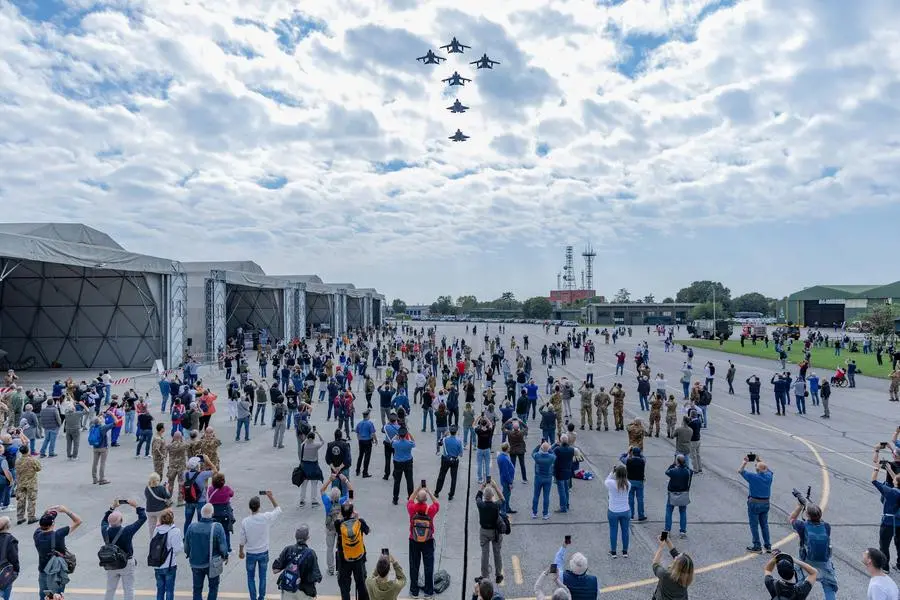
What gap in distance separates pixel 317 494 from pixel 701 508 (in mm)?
7237

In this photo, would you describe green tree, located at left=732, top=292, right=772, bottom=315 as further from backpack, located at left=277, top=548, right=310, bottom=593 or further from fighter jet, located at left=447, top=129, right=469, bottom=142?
backpack, located at left=277, top=548, right=310, bottom=593

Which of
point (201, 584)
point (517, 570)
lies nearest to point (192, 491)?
point (201, 584)

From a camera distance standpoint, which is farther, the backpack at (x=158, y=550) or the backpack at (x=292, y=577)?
the backpack at (x=158, y=550)

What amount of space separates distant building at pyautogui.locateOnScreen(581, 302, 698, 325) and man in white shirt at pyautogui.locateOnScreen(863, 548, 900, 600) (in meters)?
117

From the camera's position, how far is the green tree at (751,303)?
156 m

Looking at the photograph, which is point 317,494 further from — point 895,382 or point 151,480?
point 895,382

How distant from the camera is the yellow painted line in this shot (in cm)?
713

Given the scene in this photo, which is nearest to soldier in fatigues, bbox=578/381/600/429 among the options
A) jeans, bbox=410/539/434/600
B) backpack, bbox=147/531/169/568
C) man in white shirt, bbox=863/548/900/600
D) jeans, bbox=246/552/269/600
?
jeans, bbox=410/539/434/600

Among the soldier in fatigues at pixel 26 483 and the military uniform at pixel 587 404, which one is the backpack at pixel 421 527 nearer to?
the soldier in fatigues at pixel 26 483

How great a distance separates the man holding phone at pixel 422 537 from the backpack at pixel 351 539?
0.75 m

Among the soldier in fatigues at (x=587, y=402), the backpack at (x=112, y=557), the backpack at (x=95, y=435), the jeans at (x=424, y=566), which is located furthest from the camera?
the soldier in fatigues at (x=587, y=402)

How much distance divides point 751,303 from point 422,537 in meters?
176

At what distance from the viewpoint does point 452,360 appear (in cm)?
3422

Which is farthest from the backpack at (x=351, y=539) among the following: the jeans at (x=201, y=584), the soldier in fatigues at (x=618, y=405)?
the soldier in fatigues at (x=618, y=405)
